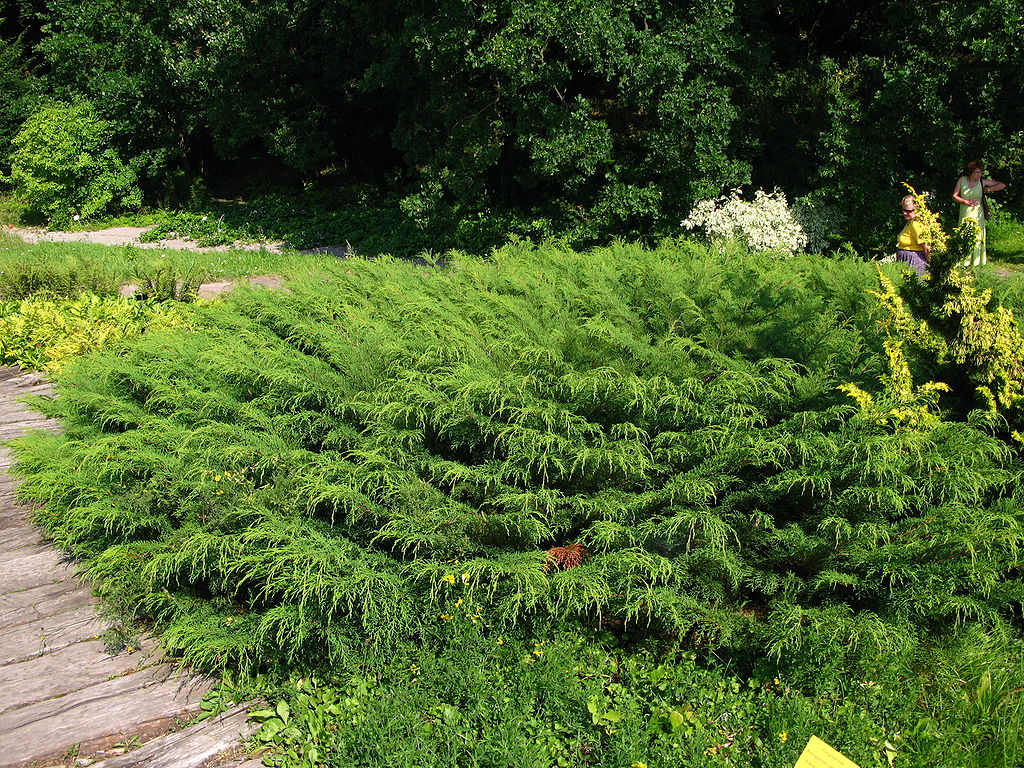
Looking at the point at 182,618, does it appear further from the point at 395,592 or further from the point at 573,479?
the point at 573,479

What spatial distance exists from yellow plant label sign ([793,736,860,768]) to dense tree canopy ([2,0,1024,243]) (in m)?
8.50

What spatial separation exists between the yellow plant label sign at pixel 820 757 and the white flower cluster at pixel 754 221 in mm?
8107

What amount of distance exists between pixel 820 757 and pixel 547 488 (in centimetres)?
146

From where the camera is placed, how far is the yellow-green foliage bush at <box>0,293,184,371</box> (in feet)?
19.2

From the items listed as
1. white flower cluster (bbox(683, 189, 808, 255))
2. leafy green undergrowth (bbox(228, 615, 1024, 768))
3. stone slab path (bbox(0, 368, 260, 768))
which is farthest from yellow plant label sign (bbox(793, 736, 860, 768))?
white flower cluster (bbox(683, 189, 808, 255))

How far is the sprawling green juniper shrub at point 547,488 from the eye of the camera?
3.11 m

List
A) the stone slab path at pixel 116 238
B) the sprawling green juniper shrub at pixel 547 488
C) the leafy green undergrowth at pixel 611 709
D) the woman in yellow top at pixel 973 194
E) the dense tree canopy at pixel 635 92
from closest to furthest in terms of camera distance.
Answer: the leafy green undergrowth at pixel 611 709
the sprawling green juniper shrub at pixel 547 488
the woman in yellow top at pixel 973 194
the dense tree canopy at pixel 635 92
the stone slab path at pixel 116 238

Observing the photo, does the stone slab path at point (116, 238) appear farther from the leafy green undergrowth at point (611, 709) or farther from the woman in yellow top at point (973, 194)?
the leafy green undergrowth at point (611, 709)

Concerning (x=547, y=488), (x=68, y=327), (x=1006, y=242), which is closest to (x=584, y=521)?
(x=547, y=488)

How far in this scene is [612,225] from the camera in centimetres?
1112

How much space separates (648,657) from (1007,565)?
4.47 ft

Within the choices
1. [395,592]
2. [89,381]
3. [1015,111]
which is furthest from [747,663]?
[1015,111]

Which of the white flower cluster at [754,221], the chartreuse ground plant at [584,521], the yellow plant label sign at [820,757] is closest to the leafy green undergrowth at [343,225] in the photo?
the white flower cluster at [754,221]

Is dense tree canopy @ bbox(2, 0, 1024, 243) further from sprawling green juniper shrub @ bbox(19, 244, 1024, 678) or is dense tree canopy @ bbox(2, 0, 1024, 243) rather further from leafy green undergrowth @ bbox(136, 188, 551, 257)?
sprawling green juniper shrub @ bbox(19, 244, 1024, 678)
